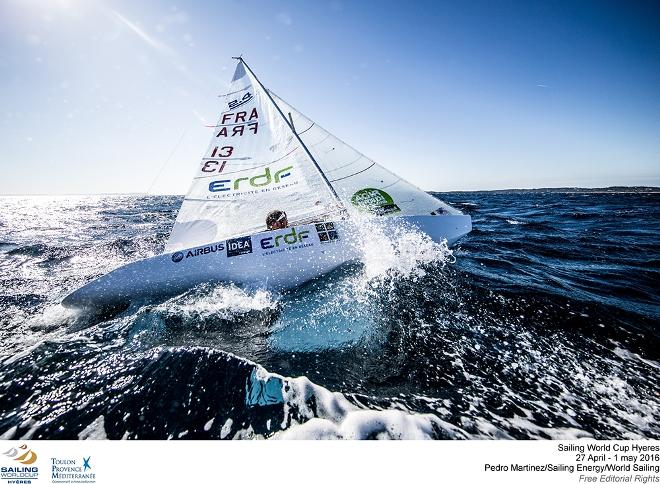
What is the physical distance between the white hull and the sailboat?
0.02 meters

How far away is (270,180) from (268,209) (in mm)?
641

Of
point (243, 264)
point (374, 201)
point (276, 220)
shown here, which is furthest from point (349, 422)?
point (276, 220)

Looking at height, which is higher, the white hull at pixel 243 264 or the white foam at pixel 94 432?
the white hull at pixel 243 264

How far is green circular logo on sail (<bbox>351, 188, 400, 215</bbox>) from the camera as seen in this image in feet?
16.5

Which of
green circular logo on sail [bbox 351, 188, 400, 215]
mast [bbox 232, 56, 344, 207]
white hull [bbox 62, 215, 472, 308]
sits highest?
mast [bbox 232, 56, 344, 207]

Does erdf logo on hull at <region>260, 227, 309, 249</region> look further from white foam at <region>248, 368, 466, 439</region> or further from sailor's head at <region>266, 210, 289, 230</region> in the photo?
white foam at <region>248, 368, 466, 439</region>

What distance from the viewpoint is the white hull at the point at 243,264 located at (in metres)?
4.66

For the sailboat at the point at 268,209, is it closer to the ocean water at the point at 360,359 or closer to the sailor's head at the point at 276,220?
the sailor's head at the point at 276,220

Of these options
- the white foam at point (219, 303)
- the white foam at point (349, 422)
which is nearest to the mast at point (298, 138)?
the white foam at point (219, 303)

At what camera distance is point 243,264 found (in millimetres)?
4695

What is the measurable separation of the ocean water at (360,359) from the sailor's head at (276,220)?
135 centimetres

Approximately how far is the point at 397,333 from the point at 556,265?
5.32 m
